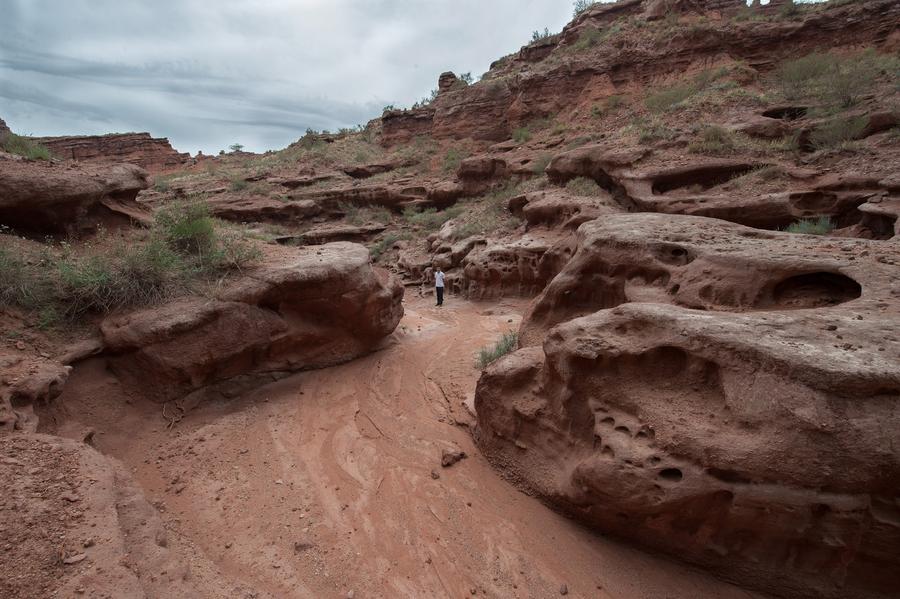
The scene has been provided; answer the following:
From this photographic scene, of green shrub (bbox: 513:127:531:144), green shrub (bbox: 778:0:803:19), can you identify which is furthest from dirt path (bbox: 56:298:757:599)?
green shrub (bbox: 778:0:803:19)

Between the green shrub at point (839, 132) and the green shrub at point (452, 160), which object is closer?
the green shrub at point (839, 132)

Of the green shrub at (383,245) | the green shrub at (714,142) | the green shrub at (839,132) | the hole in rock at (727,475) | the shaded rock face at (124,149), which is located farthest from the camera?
the shaded rock face at (124,149)

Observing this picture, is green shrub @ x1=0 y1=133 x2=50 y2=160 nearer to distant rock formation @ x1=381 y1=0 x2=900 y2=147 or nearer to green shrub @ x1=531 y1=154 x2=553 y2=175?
green shrub @ x1=531 y1=154 x2=553 y2=175

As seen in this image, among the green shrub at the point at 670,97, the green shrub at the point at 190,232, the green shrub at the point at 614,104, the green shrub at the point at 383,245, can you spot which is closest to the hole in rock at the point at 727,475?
the green shrub at the point at 190,232

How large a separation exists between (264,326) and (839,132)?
11.5 metres

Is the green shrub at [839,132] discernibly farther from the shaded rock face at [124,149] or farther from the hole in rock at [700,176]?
the shaded rock face at [124,149]

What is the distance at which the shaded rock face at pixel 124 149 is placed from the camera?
116 ft

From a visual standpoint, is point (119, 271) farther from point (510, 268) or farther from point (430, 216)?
point (430, 216)

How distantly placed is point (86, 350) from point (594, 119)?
18.9 m

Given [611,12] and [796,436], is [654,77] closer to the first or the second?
[611,12]

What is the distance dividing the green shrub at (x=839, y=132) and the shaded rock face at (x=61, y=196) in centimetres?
1316

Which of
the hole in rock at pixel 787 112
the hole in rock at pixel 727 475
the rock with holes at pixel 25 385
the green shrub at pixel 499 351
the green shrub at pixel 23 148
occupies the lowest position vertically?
the green shrub at pixel 499 351

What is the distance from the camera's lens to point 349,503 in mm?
4008

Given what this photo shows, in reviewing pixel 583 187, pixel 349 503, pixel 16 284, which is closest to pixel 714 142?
pixel 583 187
